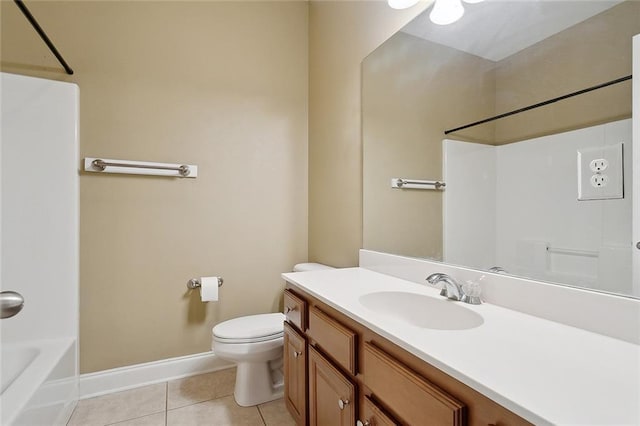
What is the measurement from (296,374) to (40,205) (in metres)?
1.64

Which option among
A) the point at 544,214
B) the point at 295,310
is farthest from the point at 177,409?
the point at 544,214

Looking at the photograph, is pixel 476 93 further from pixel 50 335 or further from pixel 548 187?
pixel 50 335

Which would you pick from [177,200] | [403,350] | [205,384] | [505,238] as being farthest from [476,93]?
[205,384]

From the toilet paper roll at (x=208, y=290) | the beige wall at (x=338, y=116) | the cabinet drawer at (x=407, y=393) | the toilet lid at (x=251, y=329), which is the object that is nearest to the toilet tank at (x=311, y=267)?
the beige wall at (x=338, y=116)

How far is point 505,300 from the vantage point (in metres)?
0.98

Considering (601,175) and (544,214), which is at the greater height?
(601,175)

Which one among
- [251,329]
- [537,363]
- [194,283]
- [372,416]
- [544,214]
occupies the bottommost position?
[251,329]

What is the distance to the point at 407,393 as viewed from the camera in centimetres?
71

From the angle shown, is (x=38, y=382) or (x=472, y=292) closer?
(x=472, y=292)

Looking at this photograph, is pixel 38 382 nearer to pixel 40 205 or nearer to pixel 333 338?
pixel 40 205

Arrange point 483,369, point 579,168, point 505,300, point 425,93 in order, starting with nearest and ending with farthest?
point 483,369
point 579,168
point 505,300
point 425,93

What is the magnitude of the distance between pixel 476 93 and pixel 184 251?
6.19ft

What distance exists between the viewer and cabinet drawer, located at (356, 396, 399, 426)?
79cm

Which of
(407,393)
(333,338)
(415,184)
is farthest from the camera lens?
(415,184)
